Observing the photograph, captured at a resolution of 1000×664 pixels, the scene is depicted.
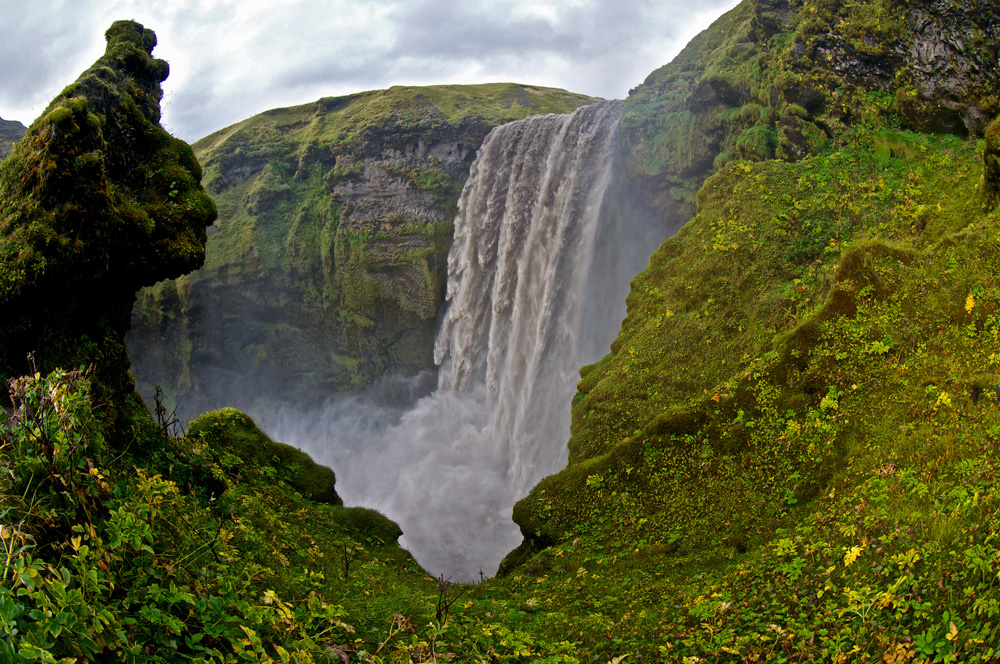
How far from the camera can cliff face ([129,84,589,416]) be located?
106 feet

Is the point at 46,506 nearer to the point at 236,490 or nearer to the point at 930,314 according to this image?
the point at 236,490

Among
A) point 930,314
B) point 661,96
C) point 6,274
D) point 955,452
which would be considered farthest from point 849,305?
point 661,96

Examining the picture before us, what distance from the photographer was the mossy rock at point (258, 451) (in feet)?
34.2

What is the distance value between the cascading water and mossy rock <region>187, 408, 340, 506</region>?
641 cm

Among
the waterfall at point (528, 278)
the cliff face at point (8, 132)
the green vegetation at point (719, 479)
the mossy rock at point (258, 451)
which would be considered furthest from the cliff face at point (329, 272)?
the mossy rock at point (258, 451)

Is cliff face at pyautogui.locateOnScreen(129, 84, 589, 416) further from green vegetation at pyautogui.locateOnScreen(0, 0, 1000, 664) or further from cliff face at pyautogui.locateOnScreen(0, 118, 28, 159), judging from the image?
green vegetation at pyautogui.locateOnScreen(0, 0, 1000, 664)

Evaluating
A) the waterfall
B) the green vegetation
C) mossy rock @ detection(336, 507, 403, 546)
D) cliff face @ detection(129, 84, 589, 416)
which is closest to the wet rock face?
the green vegetation

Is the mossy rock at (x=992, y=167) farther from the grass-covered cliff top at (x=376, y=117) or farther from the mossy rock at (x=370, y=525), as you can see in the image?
the grass-covered cliff top at (x=376, y=117)

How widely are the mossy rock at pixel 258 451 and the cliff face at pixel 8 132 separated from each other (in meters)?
42.5

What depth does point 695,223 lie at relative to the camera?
13.9 metres

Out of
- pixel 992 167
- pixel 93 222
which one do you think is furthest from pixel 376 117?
pixel 992 167

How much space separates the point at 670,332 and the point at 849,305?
3774 millimetres

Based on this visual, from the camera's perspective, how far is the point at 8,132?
144ft

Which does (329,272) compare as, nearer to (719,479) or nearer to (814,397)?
(719,479)
